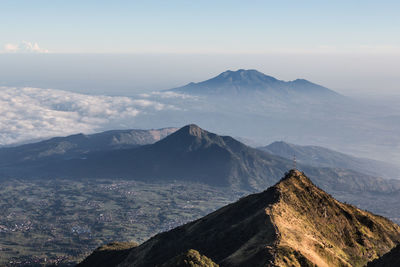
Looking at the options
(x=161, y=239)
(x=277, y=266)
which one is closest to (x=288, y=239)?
(x=277, y=266)

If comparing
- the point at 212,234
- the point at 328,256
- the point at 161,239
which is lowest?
the point at 161,239

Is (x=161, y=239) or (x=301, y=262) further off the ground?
(x=301, y=262)

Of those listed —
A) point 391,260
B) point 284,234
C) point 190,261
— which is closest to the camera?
point 190,261

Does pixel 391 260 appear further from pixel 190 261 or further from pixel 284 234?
pixel 190 261

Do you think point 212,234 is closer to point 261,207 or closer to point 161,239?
point 261,207

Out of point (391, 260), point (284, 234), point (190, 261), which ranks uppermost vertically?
point (391, 260)

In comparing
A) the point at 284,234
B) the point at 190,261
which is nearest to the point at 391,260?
the point at 284,234

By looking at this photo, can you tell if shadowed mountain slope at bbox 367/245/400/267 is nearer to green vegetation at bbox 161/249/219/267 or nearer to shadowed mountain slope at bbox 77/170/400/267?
shadowed mountain slope at bbox 77/170/400/267

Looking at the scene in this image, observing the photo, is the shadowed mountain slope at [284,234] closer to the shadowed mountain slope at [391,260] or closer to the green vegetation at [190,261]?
the green vegetation at [190,261]
